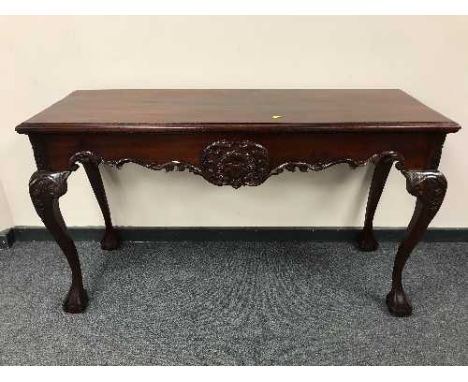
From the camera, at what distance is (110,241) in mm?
1569

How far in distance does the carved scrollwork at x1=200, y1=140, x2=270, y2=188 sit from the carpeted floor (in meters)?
0.49

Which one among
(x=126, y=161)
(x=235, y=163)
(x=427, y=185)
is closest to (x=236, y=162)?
(x=235, y=163)

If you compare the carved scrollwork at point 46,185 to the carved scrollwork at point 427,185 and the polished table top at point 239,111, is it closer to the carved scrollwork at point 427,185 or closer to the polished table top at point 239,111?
the polished table top at point 239,111


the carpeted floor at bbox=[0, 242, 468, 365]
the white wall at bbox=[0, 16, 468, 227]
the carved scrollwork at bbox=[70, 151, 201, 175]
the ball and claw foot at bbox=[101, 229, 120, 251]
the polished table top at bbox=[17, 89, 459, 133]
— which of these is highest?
→ the white wall at bbox=[0, 16, 468, 227]

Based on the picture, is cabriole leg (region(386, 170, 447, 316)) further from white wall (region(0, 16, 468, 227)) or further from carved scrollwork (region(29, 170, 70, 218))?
carved scrollwork (region(29, 170, 70, 218))

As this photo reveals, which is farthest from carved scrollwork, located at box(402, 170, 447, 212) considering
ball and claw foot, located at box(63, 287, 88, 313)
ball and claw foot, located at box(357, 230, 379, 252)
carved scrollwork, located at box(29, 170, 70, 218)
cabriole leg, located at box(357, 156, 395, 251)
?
ball and claw foot, located at box(63, 287, 88, 313)

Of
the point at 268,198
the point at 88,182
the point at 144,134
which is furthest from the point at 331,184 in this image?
the point at 88,182

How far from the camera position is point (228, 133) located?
0.96 m

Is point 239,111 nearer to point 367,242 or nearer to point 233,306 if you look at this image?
point 233,306

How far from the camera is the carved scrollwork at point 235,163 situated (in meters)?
0.98

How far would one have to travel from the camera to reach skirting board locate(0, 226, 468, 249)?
5.21 ft

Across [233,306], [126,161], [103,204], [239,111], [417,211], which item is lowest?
[233,306]

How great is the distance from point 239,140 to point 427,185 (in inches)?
20.2

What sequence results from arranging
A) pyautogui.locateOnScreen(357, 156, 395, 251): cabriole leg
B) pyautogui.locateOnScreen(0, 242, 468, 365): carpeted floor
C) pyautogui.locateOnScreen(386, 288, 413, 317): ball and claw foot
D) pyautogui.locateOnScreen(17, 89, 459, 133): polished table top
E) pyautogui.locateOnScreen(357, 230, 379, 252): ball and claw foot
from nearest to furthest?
pyautogui.locateOnScreen(17, 89, 459, 133): polished table top
pyautogui.locateOnScreen(0, 242, 468, 365): carpeted floor
pyautogui.locateOnScreen(386, 288, 413, 317): ball and claw foot
pyautogui.locateOnScreen(357, 156, 395, 251): cabriole leg
pyautogui.locateOnScreen(357, 230, 379, 252): ball and claw foot
